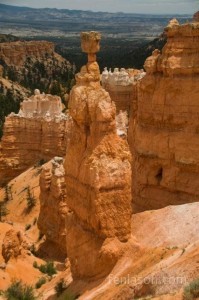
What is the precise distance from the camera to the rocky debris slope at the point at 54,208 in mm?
22438

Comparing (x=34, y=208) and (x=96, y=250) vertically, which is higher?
(x=96, y=250)

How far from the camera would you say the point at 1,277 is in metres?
17.5

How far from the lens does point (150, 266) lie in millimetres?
12852

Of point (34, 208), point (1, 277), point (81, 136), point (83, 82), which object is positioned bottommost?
point (34, 208)

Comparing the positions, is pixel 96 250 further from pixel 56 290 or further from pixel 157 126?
pixel 157 126

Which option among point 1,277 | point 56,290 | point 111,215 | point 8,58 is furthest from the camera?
point 8,58

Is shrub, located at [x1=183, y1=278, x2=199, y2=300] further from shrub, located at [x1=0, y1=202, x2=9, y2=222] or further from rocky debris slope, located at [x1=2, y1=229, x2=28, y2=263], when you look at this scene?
shrub, located at [x1=0, y1=202, x2=9, y2=222]

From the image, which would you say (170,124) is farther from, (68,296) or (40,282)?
(68,296)

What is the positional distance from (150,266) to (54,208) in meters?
10.6

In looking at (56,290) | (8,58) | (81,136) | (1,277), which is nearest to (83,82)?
(81,136)

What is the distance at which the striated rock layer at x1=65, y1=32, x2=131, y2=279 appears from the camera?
13.9m

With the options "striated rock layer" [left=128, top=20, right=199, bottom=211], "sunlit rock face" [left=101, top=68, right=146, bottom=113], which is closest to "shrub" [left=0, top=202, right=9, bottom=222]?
"sunlit rock face" [left=101, top=68, right=146, bottom=113]

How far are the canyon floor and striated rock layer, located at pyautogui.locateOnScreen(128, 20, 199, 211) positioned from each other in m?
5.34

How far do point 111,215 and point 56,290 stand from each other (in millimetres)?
3190
